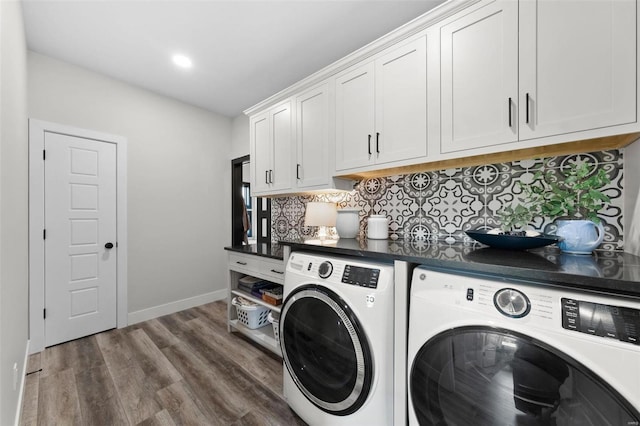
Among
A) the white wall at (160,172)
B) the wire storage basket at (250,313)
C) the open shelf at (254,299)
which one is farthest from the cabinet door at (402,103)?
the white wall at (160,172)

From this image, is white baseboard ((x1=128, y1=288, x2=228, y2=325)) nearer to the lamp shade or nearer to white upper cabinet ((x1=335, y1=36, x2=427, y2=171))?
the lamp shade

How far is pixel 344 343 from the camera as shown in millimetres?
1253

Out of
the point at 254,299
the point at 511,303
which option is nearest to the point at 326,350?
the point at 511,303

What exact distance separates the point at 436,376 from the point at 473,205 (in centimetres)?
109

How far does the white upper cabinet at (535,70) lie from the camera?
101cm

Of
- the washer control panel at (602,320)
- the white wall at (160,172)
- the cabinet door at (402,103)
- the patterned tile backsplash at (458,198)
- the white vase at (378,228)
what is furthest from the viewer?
the white wall at (160,172)

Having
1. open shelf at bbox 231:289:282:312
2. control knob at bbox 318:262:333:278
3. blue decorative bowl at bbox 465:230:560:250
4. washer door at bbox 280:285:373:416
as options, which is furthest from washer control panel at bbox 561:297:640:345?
open shelf at bbox 231:289:282:312

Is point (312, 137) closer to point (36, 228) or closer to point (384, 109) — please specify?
point (384, 109)

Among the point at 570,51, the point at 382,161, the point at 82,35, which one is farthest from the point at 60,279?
the point at 570,51

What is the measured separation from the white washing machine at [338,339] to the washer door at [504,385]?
0.19 meters

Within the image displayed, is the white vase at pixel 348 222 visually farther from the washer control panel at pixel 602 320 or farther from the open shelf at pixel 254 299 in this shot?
the washer control panel at pixel 602 320

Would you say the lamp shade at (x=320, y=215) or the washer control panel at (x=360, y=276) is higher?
the lamp shade at (x=320, y=215)

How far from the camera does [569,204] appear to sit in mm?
1234

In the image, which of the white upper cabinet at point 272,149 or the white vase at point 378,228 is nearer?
the white vase at point 378,228
